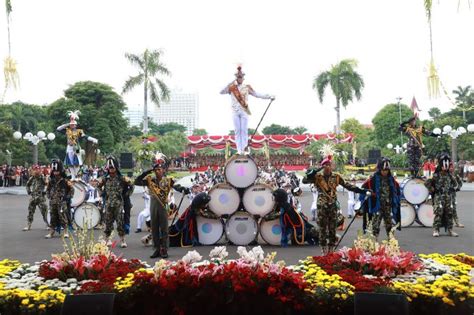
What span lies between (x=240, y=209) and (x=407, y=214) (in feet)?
17.3

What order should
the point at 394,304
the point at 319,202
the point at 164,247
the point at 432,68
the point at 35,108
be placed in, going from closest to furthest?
the point at 394,304, the point at 432,68, the point at 319,202, the point at 164,247, the point at 35,108

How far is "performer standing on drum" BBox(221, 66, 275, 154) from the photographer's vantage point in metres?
12.7

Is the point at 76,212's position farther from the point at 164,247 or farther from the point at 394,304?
the point at 394,304

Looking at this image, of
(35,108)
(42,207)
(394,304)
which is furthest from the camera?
(35,108)

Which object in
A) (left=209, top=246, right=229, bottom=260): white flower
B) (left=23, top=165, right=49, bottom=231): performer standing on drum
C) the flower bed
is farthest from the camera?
(left=23, top=165, right=49, bottom=231): performer standing on drum

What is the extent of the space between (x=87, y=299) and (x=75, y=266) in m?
1.77

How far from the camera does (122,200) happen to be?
10.9m

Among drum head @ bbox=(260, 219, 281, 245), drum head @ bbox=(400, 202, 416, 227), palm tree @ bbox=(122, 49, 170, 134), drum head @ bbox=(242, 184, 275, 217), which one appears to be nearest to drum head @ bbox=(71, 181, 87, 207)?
drum head @ bbox=(242, 184, 275, 217)

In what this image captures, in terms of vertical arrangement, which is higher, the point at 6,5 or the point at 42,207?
the point at 6,5

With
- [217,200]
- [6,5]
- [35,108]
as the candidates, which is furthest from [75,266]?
[35,108]

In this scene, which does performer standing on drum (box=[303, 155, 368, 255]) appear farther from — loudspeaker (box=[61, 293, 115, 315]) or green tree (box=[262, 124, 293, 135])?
green tree (box=[262, 124, 293, 135])

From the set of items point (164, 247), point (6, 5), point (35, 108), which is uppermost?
point (35, 108)

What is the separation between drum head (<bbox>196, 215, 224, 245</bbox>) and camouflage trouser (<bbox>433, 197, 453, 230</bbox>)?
17.0ft

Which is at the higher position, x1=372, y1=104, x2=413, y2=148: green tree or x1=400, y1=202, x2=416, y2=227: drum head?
x1=372, y1=104, x2=413, y2=148: green tree
